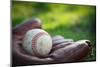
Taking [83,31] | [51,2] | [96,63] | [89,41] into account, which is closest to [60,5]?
[51,2]

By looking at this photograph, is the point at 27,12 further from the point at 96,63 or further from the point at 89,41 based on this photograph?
the point at 96,63

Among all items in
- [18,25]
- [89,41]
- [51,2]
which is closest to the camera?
[18,25]

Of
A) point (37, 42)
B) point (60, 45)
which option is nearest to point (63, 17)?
point (60, 45)

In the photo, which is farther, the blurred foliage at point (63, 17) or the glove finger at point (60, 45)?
the glove finger at point (60, 45)

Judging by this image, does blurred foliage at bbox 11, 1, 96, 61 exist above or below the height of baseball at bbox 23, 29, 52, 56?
above

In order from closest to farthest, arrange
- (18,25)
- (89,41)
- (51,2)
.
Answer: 1. (18,25)
2. (51,2)
3. (89,41)

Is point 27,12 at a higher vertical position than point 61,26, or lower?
higher
